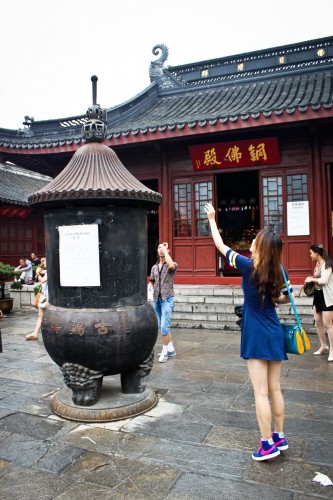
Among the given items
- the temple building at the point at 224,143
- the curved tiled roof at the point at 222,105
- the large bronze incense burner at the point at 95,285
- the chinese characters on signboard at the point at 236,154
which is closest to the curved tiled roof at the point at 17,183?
the temple building at the point at 224,143

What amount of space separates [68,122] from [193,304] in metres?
8.11

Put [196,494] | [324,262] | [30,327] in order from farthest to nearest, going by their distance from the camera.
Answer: [30,327] < [324,262] < [196,494]

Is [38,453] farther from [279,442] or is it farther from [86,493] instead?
[279,442]

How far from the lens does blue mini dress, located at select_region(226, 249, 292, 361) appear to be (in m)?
3.06

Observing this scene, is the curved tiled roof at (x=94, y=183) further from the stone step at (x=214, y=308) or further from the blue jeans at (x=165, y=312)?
the stone step at (x=214, y=308)

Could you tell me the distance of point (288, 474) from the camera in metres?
2.94

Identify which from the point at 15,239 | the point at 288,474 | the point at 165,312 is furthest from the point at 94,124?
the point at 15,239

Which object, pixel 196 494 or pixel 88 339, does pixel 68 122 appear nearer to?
pixel 88 339

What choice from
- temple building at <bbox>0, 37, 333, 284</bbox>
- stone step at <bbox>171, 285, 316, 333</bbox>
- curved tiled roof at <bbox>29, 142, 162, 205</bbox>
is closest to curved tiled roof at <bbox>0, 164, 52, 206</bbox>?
temple building at <bbox>0, 37, 333, 284</bbox>

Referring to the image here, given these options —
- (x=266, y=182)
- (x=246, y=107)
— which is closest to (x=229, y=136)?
(x=246, y=107)

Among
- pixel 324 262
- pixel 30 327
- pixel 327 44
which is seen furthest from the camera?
pixel 327 44

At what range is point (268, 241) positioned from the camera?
3.00 meters

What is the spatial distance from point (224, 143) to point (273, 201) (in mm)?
1900

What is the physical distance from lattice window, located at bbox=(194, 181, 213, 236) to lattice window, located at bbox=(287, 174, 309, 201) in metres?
2.01
